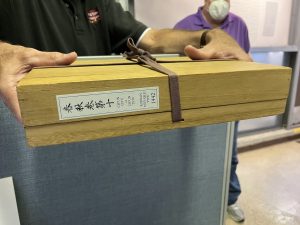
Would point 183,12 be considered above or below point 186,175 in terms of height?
above

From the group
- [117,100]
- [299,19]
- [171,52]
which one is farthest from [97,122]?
[299,19]

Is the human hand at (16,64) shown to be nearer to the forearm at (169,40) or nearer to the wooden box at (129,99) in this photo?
the wooden box at (129,99)

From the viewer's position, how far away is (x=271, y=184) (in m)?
1.80

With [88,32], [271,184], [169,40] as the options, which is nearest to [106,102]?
[169,40]

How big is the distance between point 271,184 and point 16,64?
70.8 inches

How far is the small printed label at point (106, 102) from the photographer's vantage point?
34 cm

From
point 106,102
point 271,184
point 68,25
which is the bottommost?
point 271,184

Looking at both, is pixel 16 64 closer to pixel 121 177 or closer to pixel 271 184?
pixel 121 177

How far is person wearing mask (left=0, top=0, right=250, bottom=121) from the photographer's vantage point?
597 millimetres

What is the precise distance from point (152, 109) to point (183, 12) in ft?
5.23

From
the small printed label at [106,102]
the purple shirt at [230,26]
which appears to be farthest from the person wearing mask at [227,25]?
the small printed label at [106,102]

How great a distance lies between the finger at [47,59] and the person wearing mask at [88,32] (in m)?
0.16

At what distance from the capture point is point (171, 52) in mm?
708

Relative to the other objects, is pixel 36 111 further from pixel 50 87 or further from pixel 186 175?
pixel 186 175
